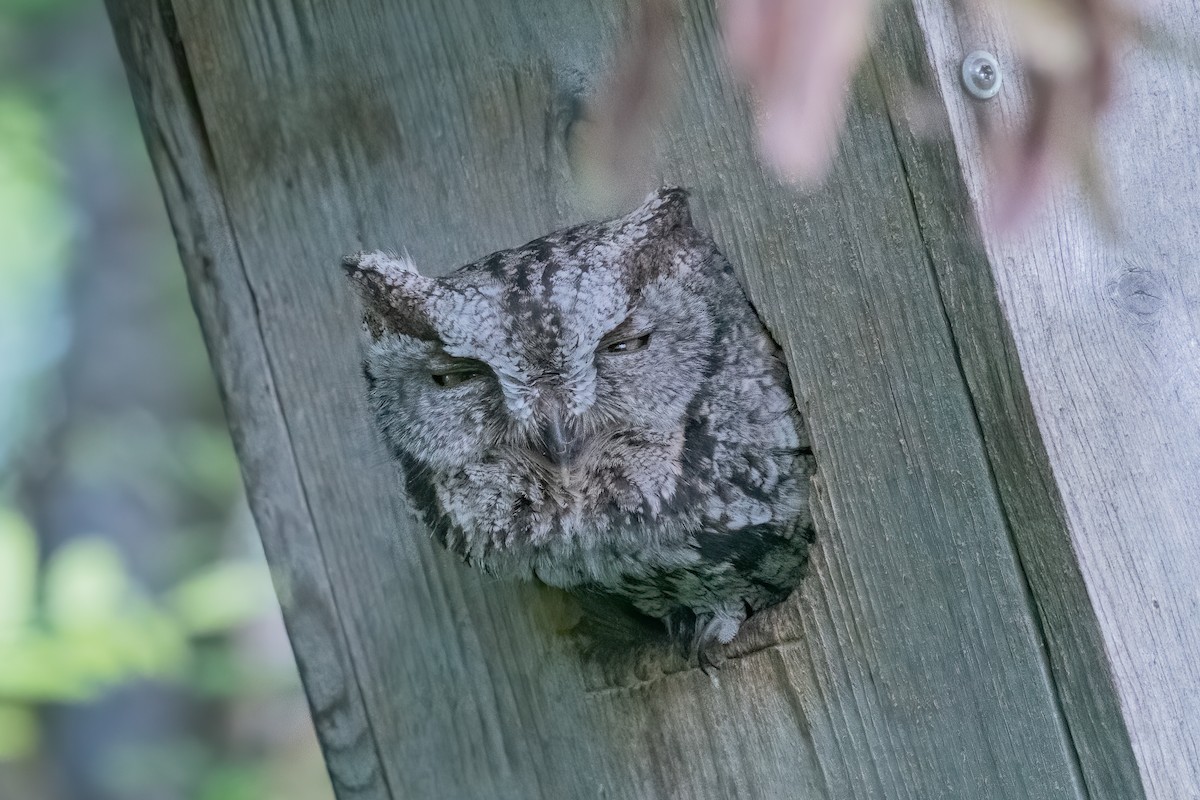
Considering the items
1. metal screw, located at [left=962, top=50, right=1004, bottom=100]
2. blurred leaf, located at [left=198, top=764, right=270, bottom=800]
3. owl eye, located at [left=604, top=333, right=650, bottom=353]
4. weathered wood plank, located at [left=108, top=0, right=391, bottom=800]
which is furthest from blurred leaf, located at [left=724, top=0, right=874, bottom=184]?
blurred leaf, located at [left=198, top=764, right=270, bottom=800]

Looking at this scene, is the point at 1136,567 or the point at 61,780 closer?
the point at 1136,567

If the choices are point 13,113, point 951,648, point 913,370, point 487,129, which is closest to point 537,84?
point 487,129

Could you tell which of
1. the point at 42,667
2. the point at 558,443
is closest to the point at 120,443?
the point at 42,667

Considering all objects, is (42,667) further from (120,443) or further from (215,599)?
(120,443)

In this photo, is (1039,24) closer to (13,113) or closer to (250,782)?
(250,782)

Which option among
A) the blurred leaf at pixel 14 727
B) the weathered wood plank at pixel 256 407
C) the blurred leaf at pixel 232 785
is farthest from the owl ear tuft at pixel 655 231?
the blurred leaf at pixel 232 785
